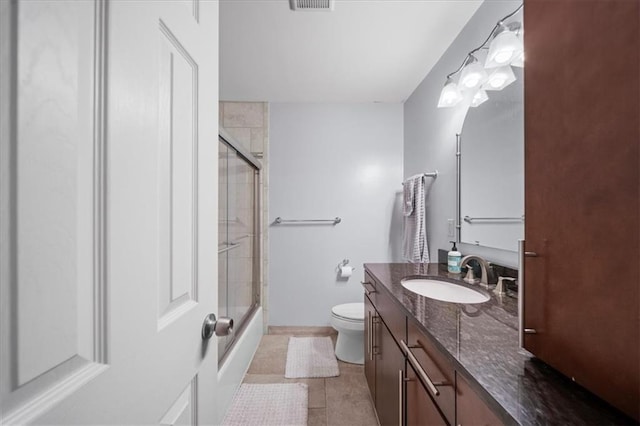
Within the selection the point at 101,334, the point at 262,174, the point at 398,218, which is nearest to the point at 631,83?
the point at 101,334

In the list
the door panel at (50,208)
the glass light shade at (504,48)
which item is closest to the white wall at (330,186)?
the glass light shade at (504,48)

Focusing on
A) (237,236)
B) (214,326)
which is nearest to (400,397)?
(214,326)

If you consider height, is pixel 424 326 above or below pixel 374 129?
below

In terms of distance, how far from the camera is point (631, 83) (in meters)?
0.41

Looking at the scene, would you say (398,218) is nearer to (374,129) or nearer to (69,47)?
(374,129)

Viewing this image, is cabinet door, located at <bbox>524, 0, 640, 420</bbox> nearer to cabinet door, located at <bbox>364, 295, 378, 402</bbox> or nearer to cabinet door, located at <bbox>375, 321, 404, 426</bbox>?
cabinet door, located at <bbox>375, 321, 404, 426</bbox>

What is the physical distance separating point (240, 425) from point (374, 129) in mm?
2559

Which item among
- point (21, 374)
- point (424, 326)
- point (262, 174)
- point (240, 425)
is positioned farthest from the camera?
point (262, 174)

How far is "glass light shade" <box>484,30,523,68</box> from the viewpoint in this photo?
1151 mm

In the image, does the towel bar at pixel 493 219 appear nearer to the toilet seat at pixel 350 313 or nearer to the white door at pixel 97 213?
the toilet seat at pixel 350 313

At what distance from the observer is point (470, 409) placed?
0.61m

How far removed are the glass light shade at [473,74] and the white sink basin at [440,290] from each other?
108cm

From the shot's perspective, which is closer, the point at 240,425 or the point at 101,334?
the point at 101,334

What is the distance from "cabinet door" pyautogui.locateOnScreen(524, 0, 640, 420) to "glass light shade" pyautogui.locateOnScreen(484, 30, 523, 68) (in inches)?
27.2
